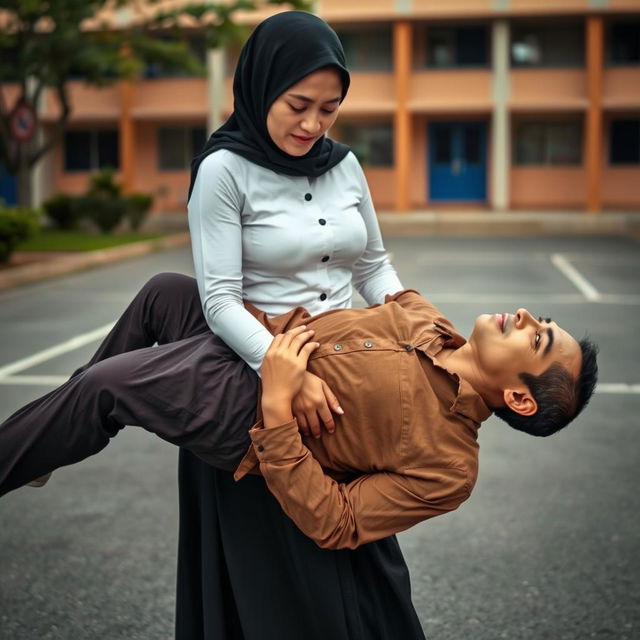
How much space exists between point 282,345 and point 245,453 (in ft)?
0.92

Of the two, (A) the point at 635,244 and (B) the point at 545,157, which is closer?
(A) the point at 635,244

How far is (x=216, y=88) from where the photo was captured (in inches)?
1321

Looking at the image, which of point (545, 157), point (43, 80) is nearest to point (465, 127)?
point (545, 157)

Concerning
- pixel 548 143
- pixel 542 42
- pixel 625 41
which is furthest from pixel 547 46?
pixel 548 143

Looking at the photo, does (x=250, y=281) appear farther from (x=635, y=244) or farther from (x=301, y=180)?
(x=635, y=244)

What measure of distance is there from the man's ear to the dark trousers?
608 millimetres

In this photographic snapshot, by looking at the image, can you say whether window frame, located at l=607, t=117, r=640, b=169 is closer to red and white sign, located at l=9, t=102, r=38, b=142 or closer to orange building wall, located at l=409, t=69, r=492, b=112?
orange building wall, located at l=409, t=69, r=492, b=112

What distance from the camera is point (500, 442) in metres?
6.21

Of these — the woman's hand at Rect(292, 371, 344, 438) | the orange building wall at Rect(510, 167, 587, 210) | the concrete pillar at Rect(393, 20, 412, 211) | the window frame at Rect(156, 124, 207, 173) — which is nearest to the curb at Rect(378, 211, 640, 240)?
the concrete pillar at Rect(393, 20, 412, 211)

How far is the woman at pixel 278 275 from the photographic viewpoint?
2.49 metres

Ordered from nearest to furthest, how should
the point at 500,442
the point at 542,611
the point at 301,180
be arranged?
the point at 301,180 < the point at 542,611 < the point at 500,442

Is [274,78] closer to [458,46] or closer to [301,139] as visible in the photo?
[301,139]

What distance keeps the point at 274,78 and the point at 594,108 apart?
31555mm

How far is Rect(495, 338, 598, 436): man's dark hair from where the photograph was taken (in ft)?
7.91
